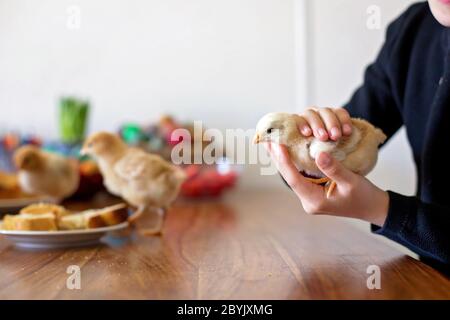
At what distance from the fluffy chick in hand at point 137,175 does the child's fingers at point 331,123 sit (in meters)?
0.37

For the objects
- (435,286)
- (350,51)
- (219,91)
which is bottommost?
(435,286)

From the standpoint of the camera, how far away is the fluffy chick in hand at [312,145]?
71 cm

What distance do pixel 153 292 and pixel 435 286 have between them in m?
0.33

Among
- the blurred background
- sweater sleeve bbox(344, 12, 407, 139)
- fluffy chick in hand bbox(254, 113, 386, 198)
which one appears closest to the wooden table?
fluffy chick in hand bbox(254, 113, 386, 198)

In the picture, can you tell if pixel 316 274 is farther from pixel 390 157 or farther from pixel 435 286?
pixel 390 157

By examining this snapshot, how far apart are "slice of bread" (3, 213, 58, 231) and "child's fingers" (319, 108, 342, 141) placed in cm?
49

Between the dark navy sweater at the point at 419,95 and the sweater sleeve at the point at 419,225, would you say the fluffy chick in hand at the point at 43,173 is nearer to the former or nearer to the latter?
the dark navy sweater at the point at 419,95

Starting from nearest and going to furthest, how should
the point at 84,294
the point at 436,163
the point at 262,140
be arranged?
the point at 84,294, the point at 262,140, the point at 436,163

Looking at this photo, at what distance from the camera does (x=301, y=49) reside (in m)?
1.78

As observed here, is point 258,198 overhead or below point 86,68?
below

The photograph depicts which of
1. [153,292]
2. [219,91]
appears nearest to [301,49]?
[219,91]

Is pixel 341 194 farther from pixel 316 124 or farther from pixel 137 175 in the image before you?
pixel 137 175

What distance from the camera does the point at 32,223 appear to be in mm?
883

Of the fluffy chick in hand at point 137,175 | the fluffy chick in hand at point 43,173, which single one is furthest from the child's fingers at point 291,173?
the fluffy chick in hand at point 43,173
